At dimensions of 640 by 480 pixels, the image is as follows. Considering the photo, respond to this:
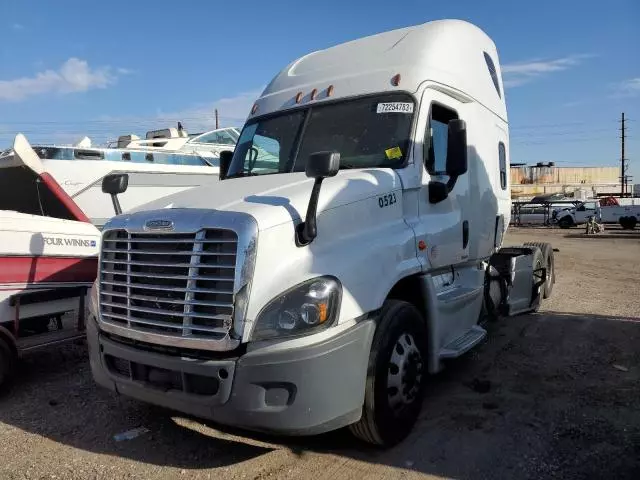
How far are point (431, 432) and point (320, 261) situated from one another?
5.77 ft

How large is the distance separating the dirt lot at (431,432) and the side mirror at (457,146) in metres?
2.03

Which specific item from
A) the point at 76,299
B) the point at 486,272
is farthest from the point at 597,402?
the point at 76,299

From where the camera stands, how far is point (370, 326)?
3.49 metres

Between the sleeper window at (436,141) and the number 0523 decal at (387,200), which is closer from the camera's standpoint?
the number 0523 decal at (387,200)

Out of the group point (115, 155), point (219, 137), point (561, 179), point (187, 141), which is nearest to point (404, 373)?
point (115, 155)

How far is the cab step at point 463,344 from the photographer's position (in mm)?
4449

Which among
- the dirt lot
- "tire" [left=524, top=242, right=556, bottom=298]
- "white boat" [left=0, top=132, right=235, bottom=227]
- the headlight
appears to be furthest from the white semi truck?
"white boat" [left=0, top=132, right=235, bottom=227]

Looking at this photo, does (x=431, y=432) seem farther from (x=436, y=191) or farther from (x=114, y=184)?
(x=114, y=184)

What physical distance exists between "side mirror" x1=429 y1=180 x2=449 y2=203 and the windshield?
0.36m

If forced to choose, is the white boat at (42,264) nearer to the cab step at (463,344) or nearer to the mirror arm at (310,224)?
the mirror arm at (310,224)

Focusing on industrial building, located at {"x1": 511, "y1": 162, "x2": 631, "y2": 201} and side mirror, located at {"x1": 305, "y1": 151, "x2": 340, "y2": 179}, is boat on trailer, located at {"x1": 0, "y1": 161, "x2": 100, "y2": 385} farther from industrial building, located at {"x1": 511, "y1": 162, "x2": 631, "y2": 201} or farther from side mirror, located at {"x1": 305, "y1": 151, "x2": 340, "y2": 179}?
industrial building, located at {"x1": 511, "y1": 162, "x2": 631, "y2": 201}

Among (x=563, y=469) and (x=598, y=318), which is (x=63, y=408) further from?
(x=598, y=318)

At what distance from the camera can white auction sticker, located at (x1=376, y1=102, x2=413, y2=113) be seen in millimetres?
4514

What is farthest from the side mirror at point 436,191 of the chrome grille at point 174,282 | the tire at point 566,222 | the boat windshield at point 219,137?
the tire at point 566,222
